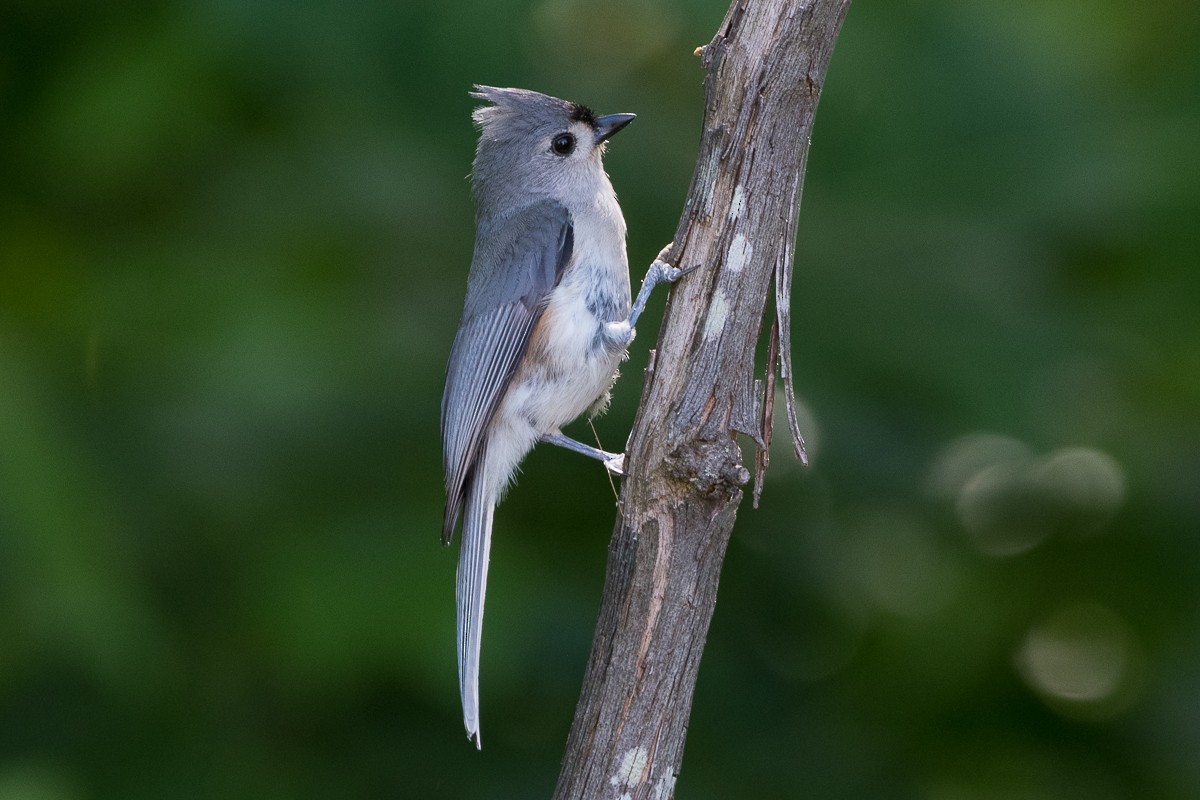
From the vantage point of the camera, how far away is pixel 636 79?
3.92 metres

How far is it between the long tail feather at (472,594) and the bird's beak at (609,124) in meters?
1.11

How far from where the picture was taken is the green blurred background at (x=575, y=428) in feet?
11.0

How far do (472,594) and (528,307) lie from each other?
842mm

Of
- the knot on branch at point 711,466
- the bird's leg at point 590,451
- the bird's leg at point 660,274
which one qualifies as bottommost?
the bird's leg at point 590,451

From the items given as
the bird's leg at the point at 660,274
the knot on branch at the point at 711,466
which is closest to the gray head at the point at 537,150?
the bird's leg at the point at 660,274

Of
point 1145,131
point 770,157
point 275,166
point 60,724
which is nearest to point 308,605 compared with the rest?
point 60,724

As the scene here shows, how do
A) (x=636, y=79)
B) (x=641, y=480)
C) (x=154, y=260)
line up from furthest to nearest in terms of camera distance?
(x=636, y=79)
(x=154, y=260)
(x=641, y=480)

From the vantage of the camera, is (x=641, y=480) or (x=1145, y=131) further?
(x=1145, y=131)

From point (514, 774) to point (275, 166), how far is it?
190cm

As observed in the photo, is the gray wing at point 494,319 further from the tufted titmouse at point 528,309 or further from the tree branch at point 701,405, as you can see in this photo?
the tree branch at point 701,405

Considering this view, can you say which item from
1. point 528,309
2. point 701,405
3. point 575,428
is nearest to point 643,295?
point 528,309

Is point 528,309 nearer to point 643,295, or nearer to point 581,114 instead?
point 643,295

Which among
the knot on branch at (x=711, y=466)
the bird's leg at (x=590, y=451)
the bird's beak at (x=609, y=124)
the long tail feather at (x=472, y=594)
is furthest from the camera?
the bird's beak at (x=609, y=124)

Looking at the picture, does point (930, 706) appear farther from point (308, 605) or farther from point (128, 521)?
point (128, 521)
